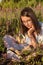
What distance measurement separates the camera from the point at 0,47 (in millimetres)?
4664

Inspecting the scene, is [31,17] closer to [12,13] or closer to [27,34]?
[27,34]

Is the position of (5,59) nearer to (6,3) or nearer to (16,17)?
(16,17)

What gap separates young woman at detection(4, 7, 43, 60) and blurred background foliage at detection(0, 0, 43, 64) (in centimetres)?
29

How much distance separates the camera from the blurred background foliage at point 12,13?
5.38 meters

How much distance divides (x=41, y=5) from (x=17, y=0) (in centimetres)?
66

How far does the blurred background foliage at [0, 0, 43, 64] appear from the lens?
17.6ft

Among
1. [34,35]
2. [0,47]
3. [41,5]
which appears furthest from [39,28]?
[41,5]

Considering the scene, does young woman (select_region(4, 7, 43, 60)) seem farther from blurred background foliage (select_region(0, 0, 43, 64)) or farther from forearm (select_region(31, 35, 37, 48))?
blurred background foliage (select_region(0, 0, 43, 64))

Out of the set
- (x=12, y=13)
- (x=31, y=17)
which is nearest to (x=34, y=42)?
(x=31, y=17)

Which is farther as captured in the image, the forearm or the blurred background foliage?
the blurred background foliage

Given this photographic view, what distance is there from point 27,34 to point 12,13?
1942 millimetres

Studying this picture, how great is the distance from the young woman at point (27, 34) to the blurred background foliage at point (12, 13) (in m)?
0.29

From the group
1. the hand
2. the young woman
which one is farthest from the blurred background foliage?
the hand

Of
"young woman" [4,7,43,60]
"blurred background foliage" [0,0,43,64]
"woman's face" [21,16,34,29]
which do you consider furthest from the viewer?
"blurred background foliage" [0,0,43,64]
